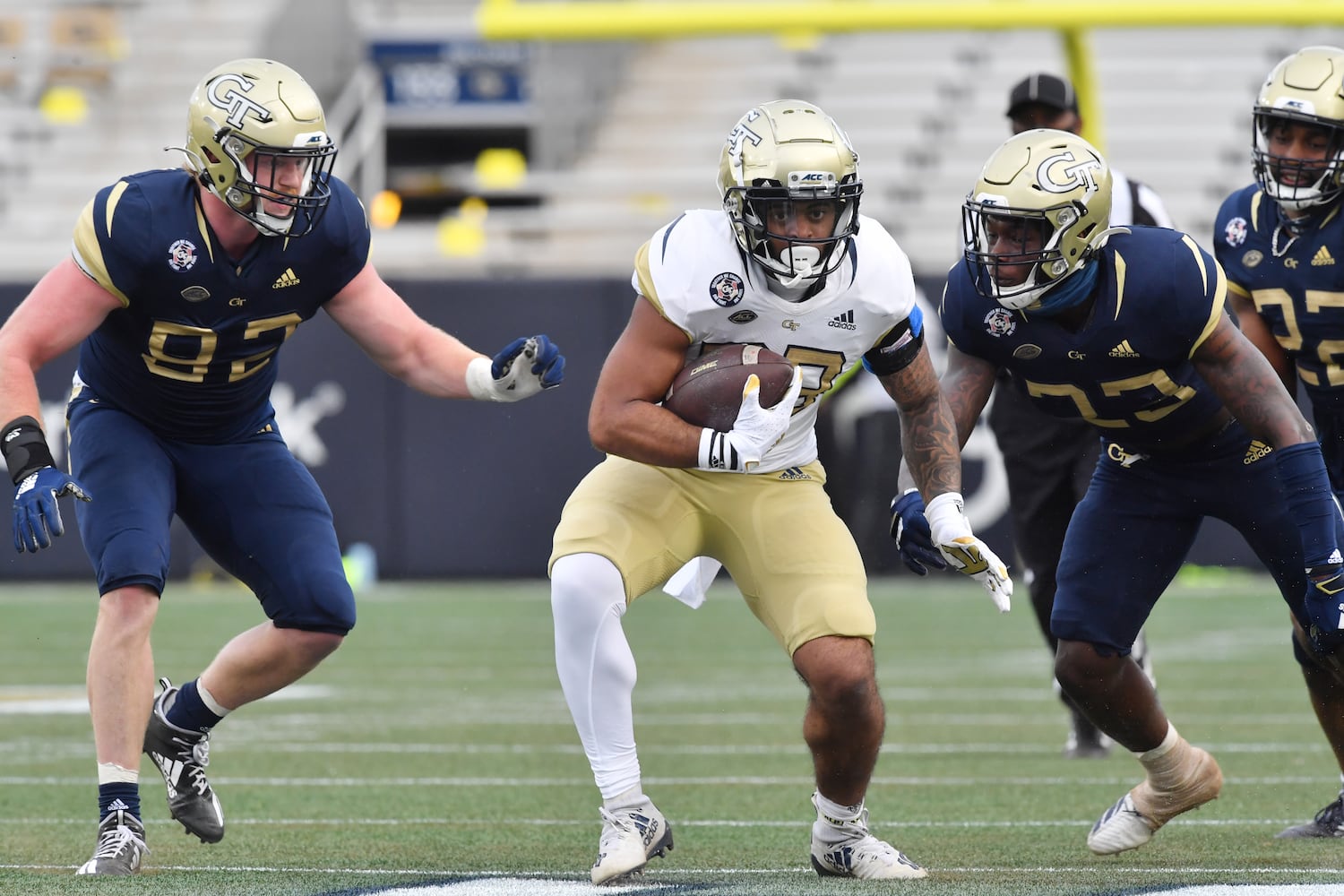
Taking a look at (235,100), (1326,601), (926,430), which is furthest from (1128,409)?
(235,100)

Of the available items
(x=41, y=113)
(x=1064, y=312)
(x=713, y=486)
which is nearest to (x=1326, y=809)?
(x=1064, y=312)

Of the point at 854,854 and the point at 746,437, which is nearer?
the point at 746,437

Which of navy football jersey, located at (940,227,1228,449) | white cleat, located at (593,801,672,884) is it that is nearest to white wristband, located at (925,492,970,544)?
navy football jersey, located at (940,227,1228,449)

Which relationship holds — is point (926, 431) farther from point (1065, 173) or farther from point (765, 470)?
point (1065, 173)

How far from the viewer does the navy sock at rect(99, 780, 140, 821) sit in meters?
4.19

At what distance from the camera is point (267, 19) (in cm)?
1745

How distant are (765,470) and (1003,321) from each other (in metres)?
0.60

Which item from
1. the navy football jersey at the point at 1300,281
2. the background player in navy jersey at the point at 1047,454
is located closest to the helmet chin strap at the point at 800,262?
the navy football jersey at the point at 1300,281

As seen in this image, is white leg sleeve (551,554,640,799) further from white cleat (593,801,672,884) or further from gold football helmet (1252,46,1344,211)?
gold football helmet (1252,46,1344,211)

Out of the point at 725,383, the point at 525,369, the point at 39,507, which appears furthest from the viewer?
the point at 525,369

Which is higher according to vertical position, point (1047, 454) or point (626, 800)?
point (626, 800)

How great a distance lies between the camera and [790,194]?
402cm

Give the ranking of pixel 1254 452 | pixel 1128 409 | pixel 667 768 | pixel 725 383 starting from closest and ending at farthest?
pixel 725 383 → pixel 1128 409 → pixel 1254 452 → pixel 667 768

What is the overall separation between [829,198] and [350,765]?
2.75m
